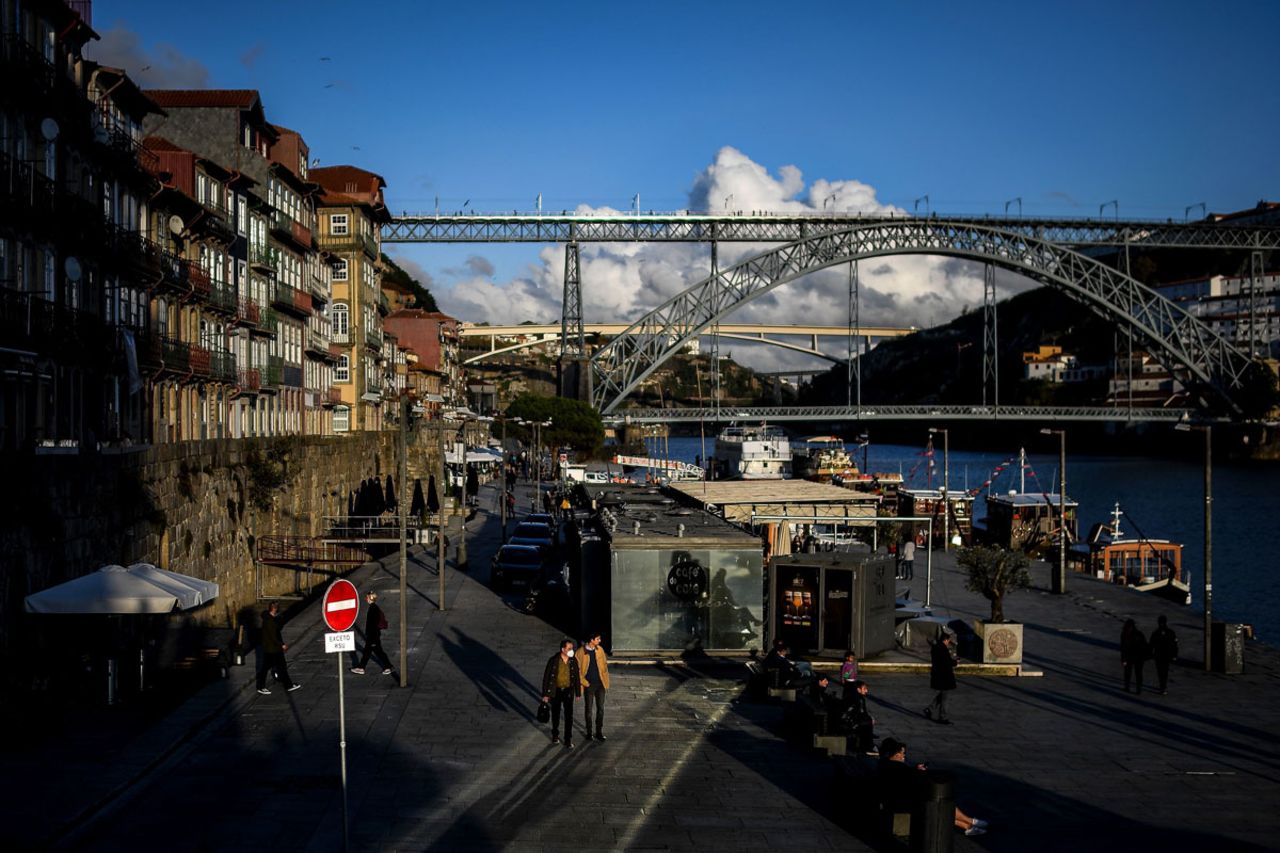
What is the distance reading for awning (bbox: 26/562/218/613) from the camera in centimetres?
1808

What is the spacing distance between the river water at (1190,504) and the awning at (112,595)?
35.0 metres

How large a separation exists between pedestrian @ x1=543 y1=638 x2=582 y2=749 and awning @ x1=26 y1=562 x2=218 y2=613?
614 centimetres

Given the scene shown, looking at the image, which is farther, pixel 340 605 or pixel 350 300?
pixel 350 300

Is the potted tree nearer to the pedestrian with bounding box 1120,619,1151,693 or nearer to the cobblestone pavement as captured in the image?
the cobblestone pavement

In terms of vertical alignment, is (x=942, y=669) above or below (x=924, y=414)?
below

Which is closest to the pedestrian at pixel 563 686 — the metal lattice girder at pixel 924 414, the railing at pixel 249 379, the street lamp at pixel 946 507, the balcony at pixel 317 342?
the street lamp at pixel 946 507

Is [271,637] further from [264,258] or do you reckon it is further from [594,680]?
[264,258]

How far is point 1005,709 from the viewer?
20.4 metres

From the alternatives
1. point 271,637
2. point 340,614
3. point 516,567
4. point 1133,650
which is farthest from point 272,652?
point 1133,650

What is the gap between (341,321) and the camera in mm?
63125

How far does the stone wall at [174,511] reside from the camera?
758 inches

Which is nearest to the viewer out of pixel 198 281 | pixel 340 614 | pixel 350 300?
pixel 340 614

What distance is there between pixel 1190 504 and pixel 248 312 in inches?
2708

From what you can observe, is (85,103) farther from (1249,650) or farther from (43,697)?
(1249,650)
